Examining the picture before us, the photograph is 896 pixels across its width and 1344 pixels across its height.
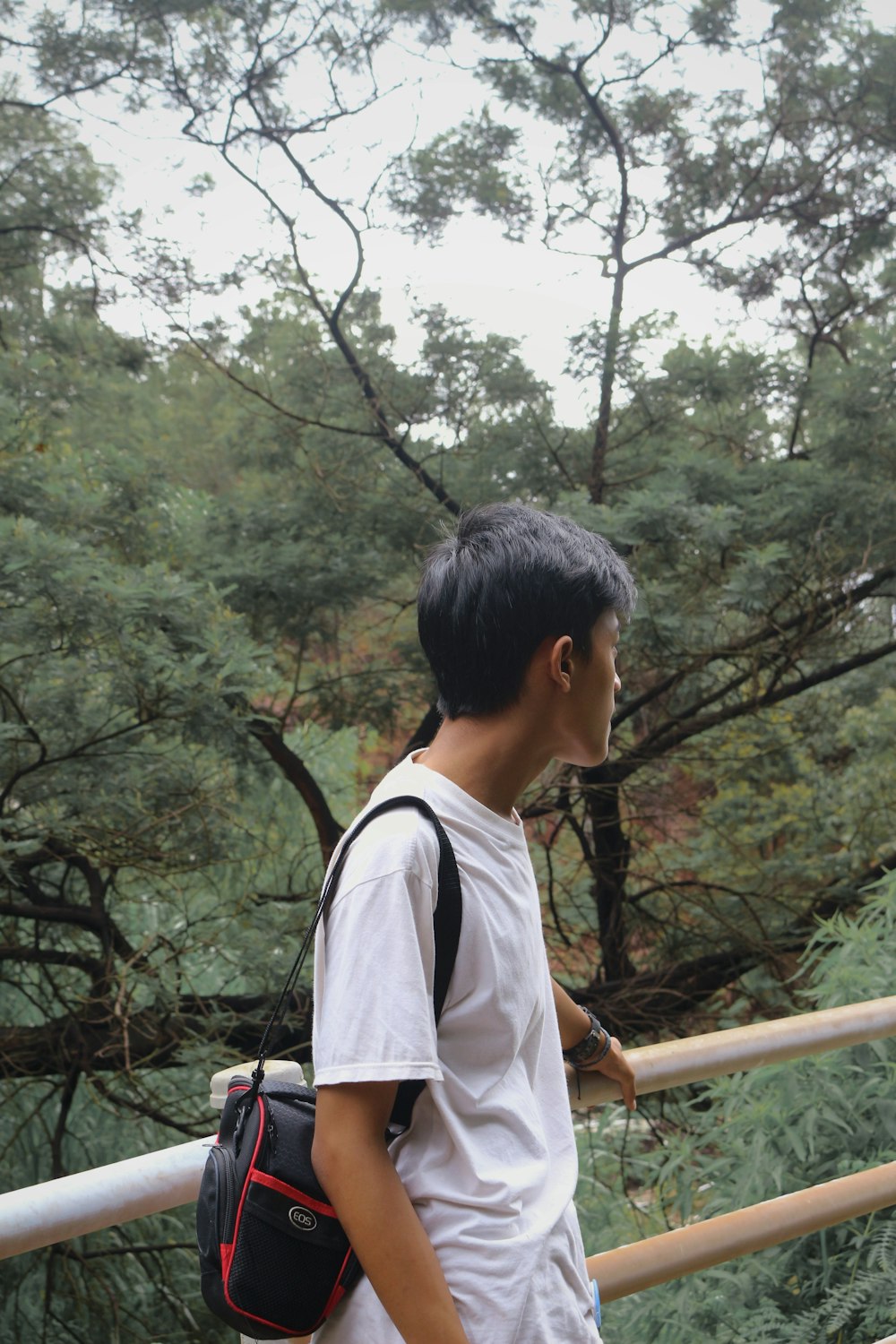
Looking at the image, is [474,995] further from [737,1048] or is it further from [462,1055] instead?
[737,1048]

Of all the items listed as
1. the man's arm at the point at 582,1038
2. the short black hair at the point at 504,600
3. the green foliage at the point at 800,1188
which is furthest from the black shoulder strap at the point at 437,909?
the green foliage at the point at 800,1188

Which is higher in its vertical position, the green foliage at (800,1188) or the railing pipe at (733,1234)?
the railing pipe at (733,1234)

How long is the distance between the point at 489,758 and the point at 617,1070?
0.49 metres

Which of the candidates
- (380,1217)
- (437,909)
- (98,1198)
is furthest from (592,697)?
(98,1198)

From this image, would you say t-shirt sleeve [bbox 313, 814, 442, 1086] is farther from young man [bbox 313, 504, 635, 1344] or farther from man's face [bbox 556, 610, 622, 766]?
man's face [bbox 556, 610, 622, 766]

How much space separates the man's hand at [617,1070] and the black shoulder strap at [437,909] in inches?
16.9

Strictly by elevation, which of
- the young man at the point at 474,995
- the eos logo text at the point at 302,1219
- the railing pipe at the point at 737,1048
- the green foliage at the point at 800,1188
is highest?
the young man at the point at 474,995

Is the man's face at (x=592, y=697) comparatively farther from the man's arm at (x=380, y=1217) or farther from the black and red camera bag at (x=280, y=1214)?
the man's arm at (x=380, y=1217)

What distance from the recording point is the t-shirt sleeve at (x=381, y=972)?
0.82 meters

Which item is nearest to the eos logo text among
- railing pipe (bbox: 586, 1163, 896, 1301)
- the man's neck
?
the man's neck

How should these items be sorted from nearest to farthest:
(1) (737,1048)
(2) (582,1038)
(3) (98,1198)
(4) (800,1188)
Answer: (3) (98,1198)
(2) (582,1038)
(1) (737,1048)
(4) (800,1188)

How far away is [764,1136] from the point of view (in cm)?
234

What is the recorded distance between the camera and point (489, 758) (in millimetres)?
968

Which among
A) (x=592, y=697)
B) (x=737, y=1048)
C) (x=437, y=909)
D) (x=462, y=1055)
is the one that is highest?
(x=592, y=697)
